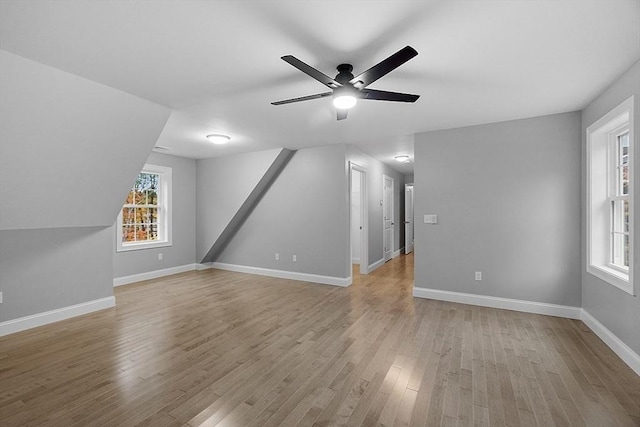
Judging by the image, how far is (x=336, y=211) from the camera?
5109 mm

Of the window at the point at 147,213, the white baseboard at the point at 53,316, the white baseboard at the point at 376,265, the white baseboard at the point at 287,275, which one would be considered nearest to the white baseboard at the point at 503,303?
the white baseboard at the point at 287,275

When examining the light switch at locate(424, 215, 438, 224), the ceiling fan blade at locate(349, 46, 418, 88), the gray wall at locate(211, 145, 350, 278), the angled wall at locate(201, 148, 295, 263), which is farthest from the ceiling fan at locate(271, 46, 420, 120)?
the angled wall at locate(201, 148, 295, 263)

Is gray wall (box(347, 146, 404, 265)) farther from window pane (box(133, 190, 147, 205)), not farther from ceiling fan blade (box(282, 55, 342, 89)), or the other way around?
window pane (box(133, 190, 147, 205))

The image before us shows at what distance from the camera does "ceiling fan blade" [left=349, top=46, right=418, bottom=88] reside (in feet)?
5.74

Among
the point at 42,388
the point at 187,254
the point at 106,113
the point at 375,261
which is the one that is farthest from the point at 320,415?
the point at 187,254

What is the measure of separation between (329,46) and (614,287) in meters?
3.28

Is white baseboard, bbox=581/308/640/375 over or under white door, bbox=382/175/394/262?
under

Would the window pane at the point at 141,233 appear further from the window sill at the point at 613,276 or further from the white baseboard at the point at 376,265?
the window sill at the point at 613,276

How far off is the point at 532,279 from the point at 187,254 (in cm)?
618

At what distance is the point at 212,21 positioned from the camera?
1813 mm

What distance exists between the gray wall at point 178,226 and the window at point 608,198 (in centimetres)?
661

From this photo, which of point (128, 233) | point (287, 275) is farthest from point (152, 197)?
point (287, 275)

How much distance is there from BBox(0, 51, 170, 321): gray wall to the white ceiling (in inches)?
8.5

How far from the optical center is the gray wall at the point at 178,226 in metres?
5.61
